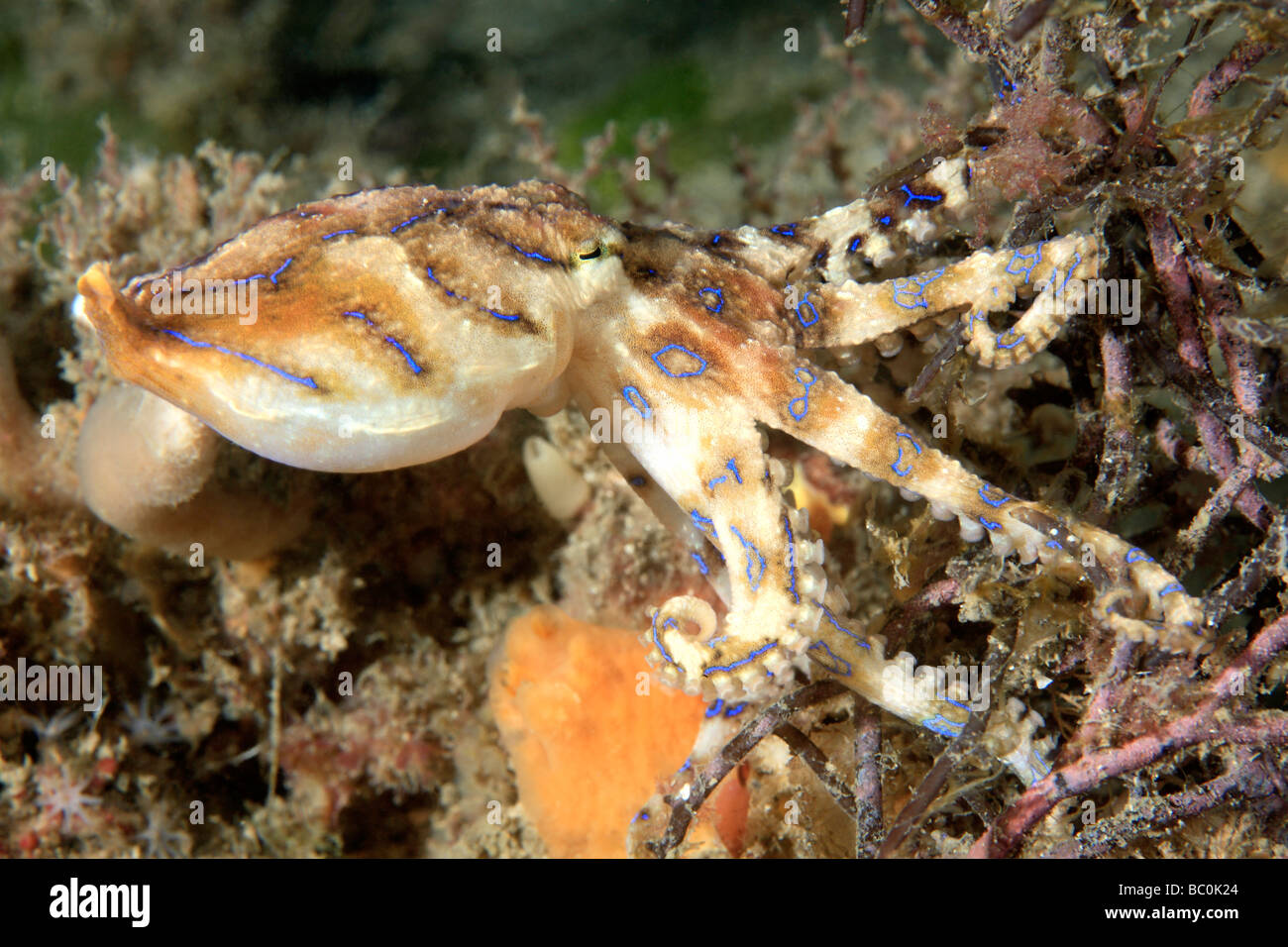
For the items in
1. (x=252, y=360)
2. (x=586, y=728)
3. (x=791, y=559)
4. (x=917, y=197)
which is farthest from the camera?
(x=586, y=728)

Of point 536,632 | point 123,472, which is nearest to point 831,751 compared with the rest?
point 536,632

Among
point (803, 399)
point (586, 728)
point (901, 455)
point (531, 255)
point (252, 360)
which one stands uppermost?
point (531, 255)

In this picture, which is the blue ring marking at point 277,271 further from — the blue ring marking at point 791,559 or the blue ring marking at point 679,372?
the blue ring marking at point 791,559

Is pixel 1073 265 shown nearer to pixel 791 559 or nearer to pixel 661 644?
pixel 791 559

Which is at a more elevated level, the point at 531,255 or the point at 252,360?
the point at 531,255

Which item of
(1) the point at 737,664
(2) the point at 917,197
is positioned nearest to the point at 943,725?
(1) the point at 737,664
